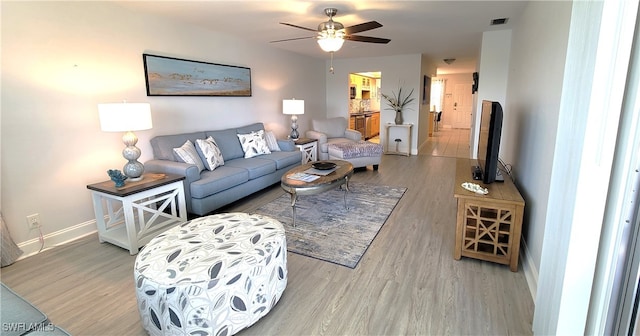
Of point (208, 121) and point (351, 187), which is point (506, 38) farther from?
point (208, 121)

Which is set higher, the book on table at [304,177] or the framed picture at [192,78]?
the framed picture at [192,78]

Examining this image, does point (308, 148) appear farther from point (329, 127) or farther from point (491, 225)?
point (491, 225)

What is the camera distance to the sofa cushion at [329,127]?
6062 mm

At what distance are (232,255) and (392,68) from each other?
6.05 meters

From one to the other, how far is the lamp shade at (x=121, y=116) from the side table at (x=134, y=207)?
51 centimetres

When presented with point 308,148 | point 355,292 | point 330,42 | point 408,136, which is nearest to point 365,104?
point 408,136

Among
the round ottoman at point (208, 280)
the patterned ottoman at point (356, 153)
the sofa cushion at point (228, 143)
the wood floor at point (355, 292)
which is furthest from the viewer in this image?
the patterned ottoman at point (356, 153)

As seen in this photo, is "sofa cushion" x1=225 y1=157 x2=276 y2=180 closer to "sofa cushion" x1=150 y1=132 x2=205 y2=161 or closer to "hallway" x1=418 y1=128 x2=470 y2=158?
"sofa cushion" x1=150 y1=132 x2=205 y2=161

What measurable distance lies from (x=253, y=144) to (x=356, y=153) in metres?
1.72

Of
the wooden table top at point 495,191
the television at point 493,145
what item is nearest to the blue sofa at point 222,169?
the wooden table top at point 495,191

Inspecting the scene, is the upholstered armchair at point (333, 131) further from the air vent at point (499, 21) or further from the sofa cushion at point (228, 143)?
the air vent at point (499, 21)

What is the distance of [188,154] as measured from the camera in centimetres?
339

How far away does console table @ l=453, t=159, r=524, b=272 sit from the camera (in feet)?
6.98

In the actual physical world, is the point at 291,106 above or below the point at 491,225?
above
